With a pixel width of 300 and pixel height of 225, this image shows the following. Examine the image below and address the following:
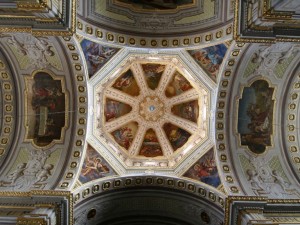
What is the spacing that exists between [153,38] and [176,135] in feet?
16.7

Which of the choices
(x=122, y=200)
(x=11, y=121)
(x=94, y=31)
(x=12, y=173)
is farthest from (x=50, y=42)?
(x=122, y=200)

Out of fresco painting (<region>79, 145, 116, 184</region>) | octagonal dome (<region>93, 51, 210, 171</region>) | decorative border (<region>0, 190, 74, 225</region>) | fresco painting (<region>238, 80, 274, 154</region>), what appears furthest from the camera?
octagonal dome (<region>93, 51, 210, 171</region>)

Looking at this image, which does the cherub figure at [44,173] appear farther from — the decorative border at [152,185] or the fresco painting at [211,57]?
the fresco painting at [211,57]

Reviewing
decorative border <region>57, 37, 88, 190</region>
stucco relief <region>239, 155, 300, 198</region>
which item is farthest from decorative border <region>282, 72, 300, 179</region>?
decorative border <region>57, 37, 88, 190</region>

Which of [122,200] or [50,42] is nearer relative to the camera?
[50,42]

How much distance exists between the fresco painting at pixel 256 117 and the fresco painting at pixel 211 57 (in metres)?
1.59

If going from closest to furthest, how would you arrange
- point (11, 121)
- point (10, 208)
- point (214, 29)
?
point (10, 208) → point (214, 29) → point (11, 121)

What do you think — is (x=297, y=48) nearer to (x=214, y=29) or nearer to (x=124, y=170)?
(x=214, y=29)

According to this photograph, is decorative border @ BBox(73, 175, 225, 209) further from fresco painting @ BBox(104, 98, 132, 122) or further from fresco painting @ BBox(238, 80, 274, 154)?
fresco painting @ BBox(104, 98, 132, 122)

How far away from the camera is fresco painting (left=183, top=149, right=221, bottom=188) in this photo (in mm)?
13870

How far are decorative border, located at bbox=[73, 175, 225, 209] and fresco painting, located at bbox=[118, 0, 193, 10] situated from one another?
658cm

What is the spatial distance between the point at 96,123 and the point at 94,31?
4.21 m

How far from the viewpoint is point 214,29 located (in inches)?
509

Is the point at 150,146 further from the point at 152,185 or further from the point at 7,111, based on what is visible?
the point at 7,111
